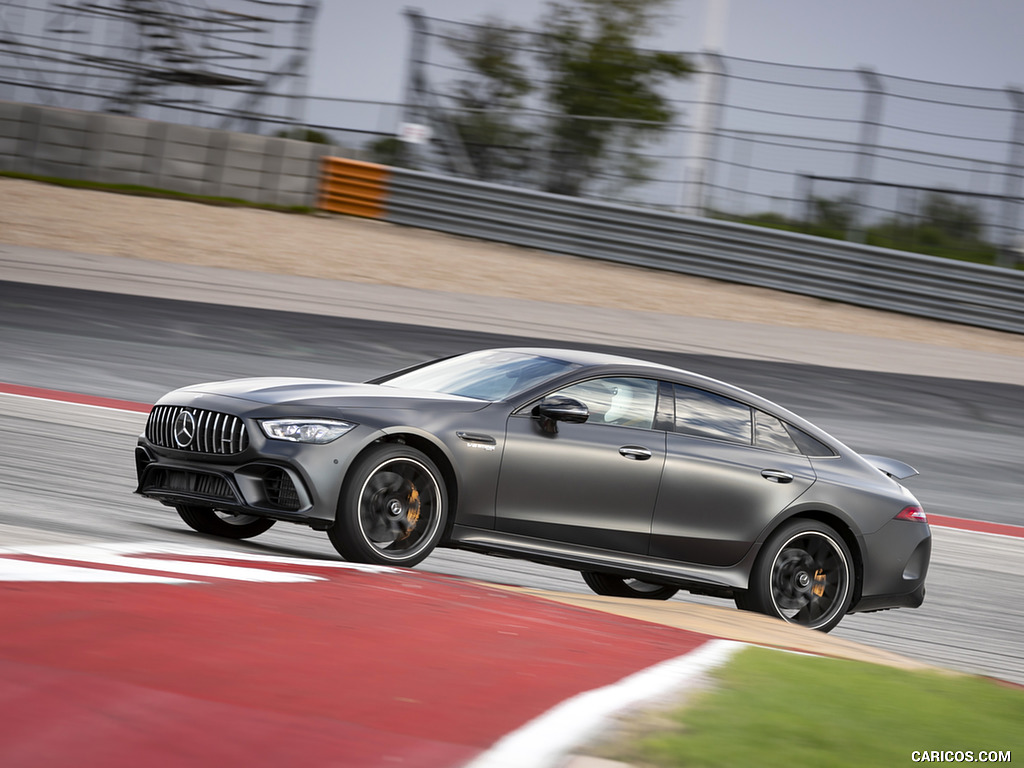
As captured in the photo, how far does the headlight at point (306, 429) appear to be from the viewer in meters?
6.57

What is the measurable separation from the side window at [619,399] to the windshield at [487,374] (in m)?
0.16

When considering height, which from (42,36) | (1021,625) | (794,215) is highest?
(42,36)

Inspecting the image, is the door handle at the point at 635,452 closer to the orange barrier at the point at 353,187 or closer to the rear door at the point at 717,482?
the rear door at the point at 717,482

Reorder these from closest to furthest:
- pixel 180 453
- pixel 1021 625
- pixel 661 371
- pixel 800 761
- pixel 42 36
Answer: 1. pixel 800 761
2. pixel 180 453
3. pixel 661 371
4. pixel 1021 625
5. pixel 42 36

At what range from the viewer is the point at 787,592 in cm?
770

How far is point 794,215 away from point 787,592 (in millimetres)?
14393

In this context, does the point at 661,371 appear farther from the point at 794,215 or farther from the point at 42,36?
the point at 42,36

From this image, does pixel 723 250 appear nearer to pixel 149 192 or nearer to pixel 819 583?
pixel 149 192

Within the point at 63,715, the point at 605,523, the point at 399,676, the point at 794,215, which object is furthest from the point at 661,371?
the point at 794,215

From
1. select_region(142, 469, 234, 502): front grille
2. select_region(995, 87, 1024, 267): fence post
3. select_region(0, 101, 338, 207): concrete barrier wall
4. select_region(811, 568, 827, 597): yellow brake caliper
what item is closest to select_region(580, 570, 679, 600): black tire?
select_region(811, 568, 827, 597): yellow brake caliper

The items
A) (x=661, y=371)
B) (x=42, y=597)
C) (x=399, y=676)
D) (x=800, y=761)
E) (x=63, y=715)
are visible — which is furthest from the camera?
(x=661, y=371)

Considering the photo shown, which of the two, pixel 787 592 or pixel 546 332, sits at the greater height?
pixel 546 332

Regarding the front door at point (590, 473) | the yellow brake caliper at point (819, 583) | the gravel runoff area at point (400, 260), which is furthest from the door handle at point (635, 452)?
the gravel runoff area at point (400, 260)

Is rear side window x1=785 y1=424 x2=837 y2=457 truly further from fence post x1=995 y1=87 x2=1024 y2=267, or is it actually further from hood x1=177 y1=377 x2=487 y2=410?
fence post x1=995 y1=87 x2=1024 y2=267
